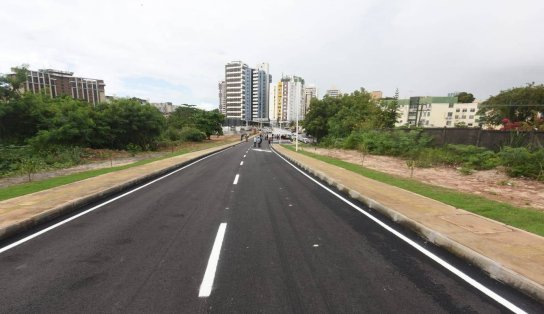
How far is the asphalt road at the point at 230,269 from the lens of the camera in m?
3.13

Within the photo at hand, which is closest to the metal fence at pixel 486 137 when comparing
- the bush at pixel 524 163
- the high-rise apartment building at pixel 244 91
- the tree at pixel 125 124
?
the bush at pixel 524 163

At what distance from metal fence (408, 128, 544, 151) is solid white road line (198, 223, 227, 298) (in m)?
17.4

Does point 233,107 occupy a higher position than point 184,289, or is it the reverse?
point 233,107

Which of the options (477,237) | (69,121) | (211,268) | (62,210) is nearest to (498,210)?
(477,237)

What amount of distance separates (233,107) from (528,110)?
11274 centimetres

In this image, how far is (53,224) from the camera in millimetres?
5914

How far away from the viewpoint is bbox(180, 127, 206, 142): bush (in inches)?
2119

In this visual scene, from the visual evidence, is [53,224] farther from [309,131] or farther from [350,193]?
[309,131]

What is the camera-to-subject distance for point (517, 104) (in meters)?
47.3

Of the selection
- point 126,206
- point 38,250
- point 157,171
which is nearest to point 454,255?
point 38,250

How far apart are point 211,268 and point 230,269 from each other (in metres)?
0.28

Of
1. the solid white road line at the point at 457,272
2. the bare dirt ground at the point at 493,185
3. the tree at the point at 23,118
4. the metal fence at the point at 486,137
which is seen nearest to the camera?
the solid white road line at the point at 457,272

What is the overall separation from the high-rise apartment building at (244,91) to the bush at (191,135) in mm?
65532

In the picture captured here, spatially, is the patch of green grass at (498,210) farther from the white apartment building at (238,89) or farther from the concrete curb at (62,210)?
the white apartment building at (238,89)
